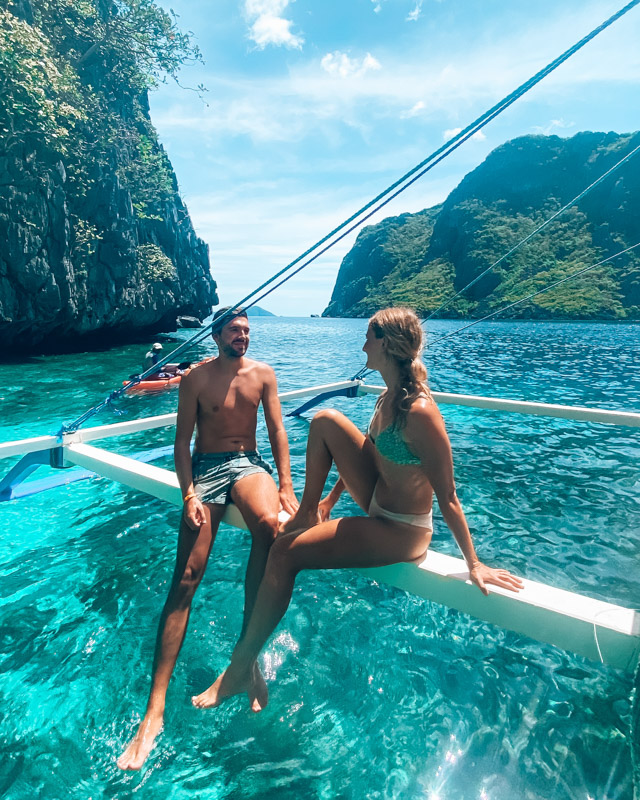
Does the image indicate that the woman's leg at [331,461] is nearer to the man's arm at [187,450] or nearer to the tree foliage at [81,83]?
the man's arm at [187,450]

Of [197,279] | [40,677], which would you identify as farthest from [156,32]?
[40,677]

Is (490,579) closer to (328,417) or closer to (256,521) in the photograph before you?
(328,417)

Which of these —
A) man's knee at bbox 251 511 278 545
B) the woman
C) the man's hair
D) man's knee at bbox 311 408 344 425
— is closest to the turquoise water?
the woman

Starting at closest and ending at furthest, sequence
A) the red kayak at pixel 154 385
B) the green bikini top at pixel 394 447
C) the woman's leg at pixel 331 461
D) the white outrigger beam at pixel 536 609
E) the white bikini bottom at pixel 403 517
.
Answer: the white outrigger beam at pixel 536 609 → the green bikini top at pixel 394 447 → the white bikini bottom at pixel 403 517 → the woman's leg at pixel 331 461 → the red kayak at pixel 154 385

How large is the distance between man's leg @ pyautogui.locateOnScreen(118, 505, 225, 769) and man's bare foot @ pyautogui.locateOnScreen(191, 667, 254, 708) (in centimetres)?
24

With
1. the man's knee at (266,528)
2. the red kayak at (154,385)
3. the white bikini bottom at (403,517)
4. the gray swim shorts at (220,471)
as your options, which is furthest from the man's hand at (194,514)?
the red kayak at (154,385)

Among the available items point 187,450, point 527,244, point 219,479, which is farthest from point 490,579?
point 527,244

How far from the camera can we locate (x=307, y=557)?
103 inches

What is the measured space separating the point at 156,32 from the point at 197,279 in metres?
29.5

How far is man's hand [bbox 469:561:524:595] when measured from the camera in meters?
2.37

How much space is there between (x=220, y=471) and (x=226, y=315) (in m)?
Answer: 1.26

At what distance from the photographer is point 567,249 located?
4609 inches

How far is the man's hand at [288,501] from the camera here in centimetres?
319

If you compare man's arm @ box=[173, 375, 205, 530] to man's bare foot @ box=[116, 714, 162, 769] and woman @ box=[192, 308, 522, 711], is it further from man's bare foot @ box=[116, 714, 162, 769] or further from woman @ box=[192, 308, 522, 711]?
man's bare foot @ box=[116, 714, 162, 769]
